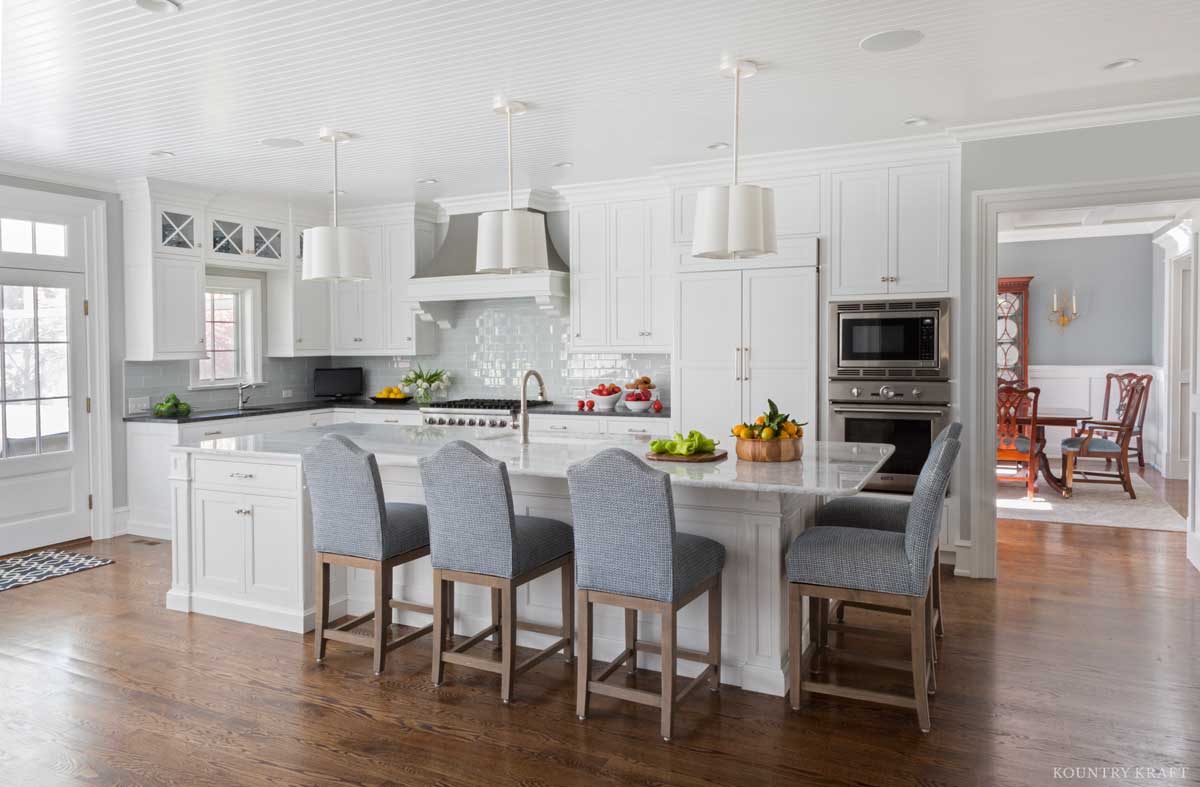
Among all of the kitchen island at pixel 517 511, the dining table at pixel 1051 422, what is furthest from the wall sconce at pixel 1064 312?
the kitchen island at pixel 517 511

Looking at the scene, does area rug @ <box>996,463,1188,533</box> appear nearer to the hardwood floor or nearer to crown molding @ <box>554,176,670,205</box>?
the hardwood floor

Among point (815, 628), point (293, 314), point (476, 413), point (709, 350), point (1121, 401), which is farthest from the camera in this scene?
point (1121, 401)

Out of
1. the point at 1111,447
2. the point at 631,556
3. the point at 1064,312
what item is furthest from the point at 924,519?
the point at 1064,312

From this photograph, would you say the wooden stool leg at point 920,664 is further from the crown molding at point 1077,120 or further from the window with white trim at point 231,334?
the window with white trim at point 231,334

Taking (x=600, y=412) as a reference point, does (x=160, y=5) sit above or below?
above

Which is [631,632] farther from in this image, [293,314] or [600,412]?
[293,314]

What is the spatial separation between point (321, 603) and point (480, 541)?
90cm

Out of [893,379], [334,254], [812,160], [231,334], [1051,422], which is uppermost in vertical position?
[812,160]

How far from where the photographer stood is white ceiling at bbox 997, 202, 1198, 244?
26.1 ft

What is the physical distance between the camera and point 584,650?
3.06m

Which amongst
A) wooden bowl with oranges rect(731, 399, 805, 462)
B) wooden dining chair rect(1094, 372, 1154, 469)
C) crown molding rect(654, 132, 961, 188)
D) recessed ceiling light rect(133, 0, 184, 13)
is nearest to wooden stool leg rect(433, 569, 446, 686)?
wooden bowl with oranges rect(731, 399, 805, 462)

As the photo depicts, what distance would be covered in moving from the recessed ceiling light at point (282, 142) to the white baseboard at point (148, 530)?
2.80m

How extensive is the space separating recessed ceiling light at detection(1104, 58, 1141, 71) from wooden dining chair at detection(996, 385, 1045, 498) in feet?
12.9

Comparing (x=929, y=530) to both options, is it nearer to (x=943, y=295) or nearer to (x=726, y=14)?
(x=726, y=14)
